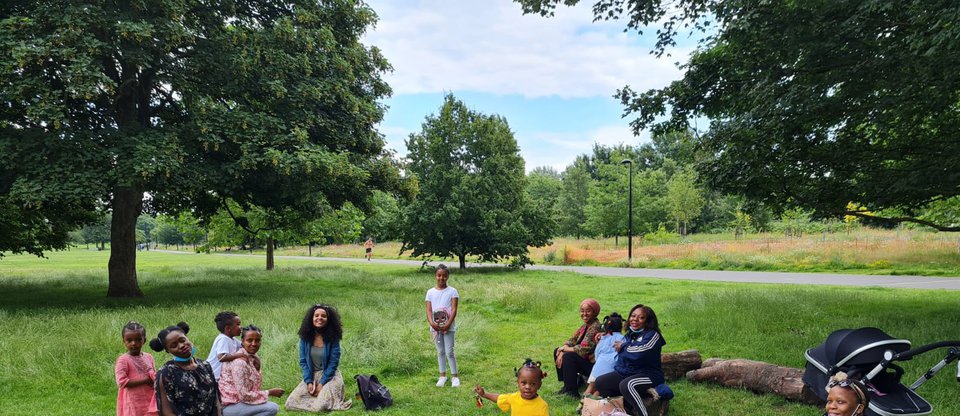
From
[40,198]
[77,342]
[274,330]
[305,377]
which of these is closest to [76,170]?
[40,198]

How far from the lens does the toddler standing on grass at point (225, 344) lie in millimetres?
5488

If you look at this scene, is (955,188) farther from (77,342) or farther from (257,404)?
(77,342)

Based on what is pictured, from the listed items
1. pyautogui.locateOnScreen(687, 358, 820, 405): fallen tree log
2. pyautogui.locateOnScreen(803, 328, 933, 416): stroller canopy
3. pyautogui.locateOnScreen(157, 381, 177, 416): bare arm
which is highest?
pyautogui.locateOnScreen(803, 328, 933, 416): stroller canopy

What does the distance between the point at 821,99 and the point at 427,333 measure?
7753 millimetres

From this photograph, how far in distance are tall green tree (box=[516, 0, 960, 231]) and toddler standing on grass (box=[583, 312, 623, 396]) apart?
15.2 feet

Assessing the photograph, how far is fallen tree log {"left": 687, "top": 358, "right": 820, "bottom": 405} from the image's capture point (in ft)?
21.1

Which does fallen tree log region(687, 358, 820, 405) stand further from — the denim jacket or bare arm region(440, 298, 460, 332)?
the denim jacket

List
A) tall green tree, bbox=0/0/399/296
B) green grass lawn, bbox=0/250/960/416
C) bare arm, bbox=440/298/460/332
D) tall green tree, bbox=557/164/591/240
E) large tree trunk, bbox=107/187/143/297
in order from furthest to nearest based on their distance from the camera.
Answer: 1. tall green tree, bbox=557/164/591/240
2. large tree trunk, bbox=107/187/143/297
3. tall green tree, bbox=0/0/399/296
4. bare arm, bbox=440/298/460/332
5. green grass lawn, bbox=0/250/960/416

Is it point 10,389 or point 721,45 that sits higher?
point 721,45

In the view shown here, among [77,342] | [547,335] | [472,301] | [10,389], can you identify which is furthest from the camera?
[472,301]

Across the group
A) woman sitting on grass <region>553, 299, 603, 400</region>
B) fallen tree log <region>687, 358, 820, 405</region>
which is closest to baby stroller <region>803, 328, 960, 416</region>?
→ fallen tree log <region>687, 358, 820, 405</region>

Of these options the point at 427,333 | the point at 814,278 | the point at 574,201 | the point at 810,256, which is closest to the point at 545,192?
the point at 574,201

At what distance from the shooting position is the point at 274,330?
10.2m

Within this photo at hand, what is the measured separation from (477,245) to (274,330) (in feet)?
55.4
